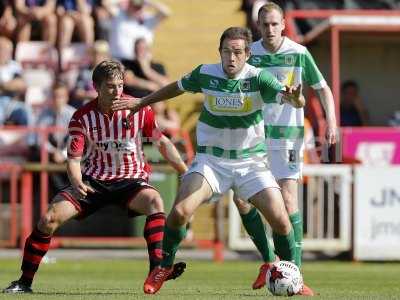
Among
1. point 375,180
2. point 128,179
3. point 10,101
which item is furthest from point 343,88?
point 128,179

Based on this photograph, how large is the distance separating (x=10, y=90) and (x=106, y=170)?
28.5ft

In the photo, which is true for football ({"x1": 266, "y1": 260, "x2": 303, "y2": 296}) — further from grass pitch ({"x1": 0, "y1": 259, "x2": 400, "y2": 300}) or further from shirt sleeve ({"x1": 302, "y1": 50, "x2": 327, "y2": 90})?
shirt sleeve ({"x1": 302, "y1": 50, "x2": 327, "y2": 90})

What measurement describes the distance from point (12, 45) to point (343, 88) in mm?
5047

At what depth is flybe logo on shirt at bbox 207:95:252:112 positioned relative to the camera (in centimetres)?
988

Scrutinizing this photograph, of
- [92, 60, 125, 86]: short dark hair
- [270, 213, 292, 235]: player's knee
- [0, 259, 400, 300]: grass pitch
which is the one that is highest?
[92, 60, 125, 86]: short dark hair

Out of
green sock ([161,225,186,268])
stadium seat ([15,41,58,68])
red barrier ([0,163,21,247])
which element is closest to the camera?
green sock ([161,225,186,268])

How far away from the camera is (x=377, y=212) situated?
54.7ft

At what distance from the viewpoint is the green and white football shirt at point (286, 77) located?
11.3 metres

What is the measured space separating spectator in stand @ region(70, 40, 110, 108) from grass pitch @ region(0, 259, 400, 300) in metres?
2.92

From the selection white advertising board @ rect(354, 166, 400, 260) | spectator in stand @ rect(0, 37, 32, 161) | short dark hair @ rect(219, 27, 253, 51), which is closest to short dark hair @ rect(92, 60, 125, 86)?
short dark hair @ rect(219, 27, 253, 51)

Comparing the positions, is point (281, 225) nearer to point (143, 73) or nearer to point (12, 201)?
point (12, 201)

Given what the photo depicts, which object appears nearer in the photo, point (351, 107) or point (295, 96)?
point (295, 96)

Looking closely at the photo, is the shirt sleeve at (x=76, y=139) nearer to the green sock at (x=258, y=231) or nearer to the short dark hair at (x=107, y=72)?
the short dark hair at (x=107, y=72)

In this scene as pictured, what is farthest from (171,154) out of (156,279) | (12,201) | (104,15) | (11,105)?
(104,15)
